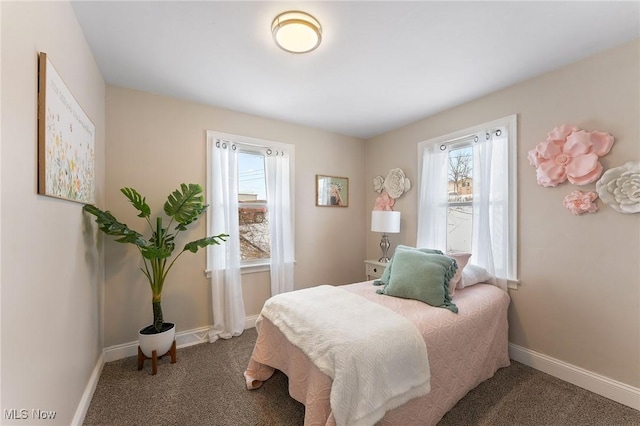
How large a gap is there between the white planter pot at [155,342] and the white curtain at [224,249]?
538mm

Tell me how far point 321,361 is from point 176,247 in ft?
6.53

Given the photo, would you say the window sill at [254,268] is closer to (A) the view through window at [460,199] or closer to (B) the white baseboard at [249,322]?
(B) the white baseboard at [249,322]

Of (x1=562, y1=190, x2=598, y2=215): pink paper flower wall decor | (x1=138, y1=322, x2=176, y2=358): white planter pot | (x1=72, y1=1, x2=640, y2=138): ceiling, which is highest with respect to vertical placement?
(x1=72, y1=1, x2=640, y2=138): ceiling

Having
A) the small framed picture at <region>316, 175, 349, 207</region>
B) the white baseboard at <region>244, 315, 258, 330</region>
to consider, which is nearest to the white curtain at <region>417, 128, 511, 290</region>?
the small framed picture at <region>316, 175, 349, 207</region>

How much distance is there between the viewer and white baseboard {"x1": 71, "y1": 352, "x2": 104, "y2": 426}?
1.55 m

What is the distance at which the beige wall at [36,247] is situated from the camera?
2.97 feet

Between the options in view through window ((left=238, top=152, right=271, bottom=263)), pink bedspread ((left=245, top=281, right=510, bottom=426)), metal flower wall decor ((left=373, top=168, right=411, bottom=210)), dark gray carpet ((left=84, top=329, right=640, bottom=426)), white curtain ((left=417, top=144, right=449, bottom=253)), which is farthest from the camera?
metal flower wall decor ((left=373, top=168, right=411, bottom=210))

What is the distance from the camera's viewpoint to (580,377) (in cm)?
196

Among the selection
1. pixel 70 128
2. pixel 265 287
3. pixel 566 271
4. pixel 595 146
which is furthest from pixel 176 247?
pixel 595 146

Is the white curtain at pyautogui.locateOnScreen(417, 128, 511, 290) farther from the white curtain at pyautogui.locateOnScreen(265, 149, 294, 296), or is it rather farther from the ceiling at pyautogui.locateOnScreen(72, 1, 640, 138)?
the white curtain at pyautogui.locateOnScreen(265, 149, 294, 296)

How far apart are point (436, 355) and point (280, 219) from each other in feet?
7.03

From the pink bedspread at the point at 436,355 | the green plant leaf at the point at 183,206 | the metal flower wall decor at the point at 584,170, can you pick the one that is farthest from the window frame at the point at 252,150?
the metal flower wall decor at the point at 584,170

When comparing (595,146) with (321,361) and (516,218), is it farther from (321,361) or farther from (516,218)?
(321,361)

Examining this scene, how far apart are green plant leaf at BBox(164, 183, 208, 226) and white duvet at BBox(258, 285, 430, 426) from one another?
4.32 feet
